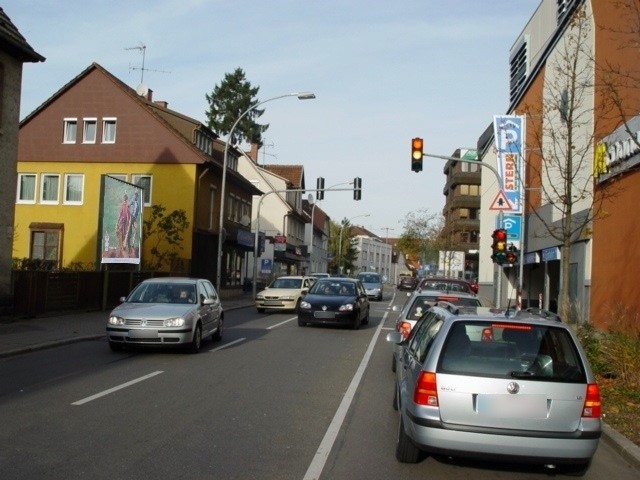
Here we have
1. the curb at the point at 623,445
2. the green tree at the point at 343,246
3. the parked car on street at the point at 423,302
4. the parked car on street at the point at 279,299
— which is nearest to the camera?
the curb at the point at 623,445

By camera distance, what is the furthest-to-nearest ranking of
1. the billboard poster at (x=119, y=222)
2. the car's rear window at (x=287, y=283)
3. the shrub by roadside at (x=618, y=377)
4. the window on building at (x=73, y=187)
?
1. the window on building at (x=73, y=187)
2. the car's rear window at (x=287, y=283)
3. the billboard poster at (x=119, y=222)
4. the shrub by roadside at (x=618, y=377)

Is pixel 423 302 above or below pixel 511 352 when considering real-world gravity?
above

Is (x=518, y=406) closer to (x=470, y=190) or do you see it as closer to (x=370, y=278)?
(x=370, y=278)

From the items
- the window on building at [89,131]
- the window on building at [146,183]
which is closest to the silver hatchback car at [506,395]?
the window on building at [146,183]

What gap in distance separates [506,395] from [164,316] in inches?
352

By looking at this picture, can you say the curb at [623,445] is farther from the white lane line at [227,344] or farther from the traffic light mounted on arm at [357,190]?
the traffic light mounted on arm at [357,190]

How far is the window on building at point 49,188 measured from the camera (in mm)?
37812

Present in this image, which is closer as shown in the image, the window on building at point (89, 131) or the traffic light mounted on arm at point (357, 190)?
the traffic light mounted on arm at point (357, 190)

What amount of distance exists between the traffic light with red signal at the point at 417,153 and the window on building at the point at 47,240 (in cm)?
2215

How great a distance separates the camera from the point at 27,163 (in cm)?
3797

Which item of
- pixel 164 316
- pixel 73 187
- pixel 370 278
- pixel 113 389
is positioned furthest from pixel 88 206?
pixel 113 389

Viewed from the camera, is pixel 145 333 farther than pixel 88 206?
No

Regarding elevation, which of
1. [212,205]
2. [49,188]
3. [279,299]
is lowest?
[279,299]

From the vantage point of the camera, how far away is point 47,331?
1698 cm
